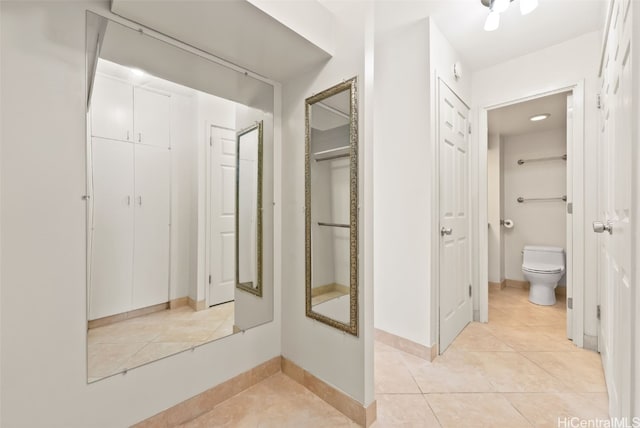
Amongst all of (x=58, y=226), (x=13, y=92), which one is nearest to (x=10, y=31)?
(x=13, y=92)

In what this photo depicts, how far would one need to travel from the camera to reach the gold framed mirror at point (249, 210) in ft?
5.58

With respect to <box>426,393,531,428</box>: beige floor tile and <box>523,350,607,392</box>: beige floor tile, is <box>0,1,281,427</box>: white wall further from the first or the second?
<box>523,350,607,392</box>: beige floor tile

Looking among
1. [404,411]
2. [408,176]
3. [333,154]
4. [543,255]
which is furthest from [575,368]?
[333,154]

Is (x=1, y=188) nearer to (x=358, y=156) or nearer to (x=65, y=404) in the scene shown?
(x=65, y=404)

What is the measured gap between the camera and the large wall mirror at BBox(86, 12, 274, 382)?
47.6 inches

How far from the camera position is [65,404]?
3.49ft

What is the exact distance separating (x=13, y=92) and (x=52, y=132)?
16 centimetres

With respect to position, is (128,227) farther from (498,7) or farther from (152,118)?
(498,7)

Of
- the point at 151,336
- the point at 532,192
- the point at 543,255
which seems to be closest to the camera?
the point at 151,336

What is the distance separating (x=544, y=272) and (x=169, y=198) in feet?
→ 12.2

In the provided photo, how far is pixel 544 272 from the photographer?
301 cm

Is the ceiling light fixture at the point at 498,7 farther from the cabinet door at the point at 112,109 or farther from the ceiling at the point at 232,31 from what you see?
the cabinet door at the point at 112,109

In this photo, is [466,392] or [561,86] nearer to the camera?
[466,392]

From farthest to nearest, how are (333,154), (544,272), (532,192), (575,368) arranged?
1. (532,192)
2. (544,272)
3. (575,368)
4. (333,154)
